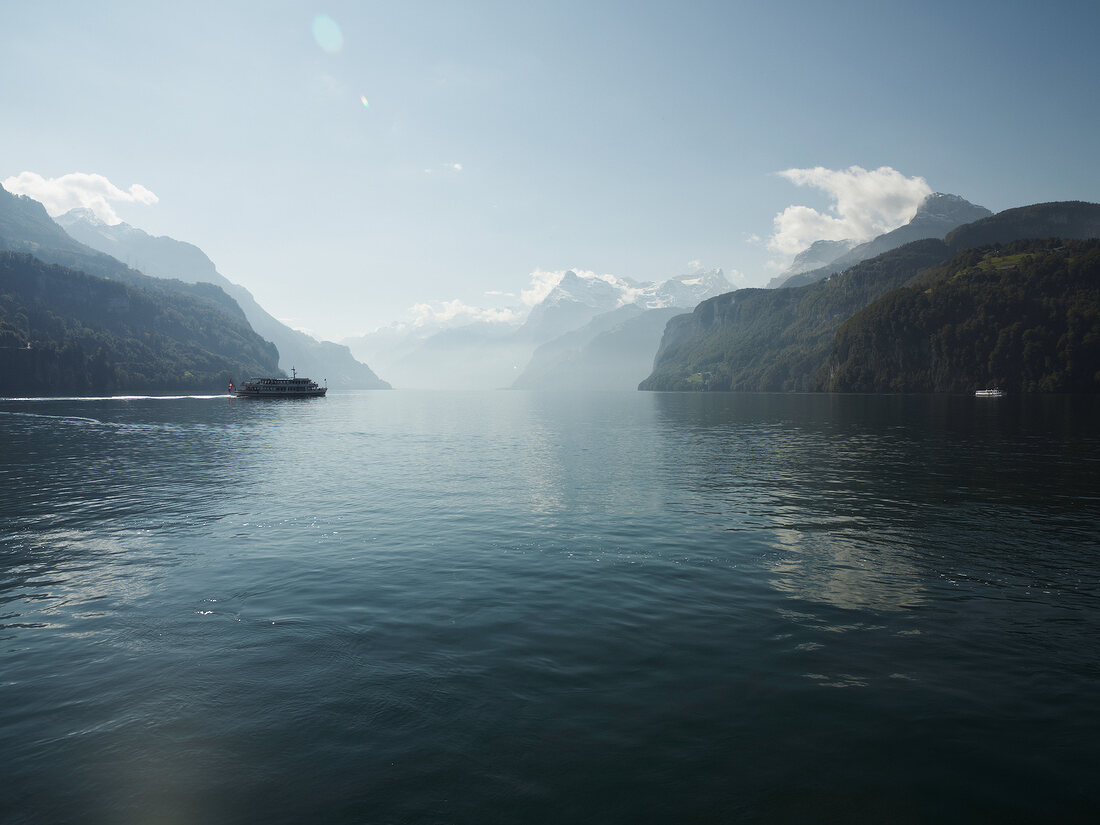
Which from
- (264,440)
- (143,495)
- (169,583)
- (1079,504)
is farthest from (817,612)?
(264,440)

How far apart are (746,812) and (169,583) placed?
24.1 meters

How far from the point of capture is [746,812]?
10.4 metres

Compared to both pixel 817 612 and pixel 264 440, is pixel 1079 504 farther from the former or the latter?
pixel 264 440

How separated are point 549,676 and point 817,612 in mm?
10816

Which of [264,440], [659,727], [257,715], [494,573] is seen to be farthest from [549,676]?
[264,440]

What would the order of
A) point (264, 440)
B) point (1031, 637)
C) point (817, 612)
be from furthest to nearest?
point (264, 440), point (817, 612), point (1031, 637)

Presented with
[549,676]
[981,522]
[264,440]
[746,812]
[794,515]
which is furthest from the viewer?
[264,440]

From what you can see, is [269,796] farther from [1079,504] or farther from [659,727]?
[1079,504]

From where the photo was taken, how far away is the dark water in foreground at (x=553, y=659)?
11102 millimetres

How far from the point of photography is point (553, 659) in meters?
16.6

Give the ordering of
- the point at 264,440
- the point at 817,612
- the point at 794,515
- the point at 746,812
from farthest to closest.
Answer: the point at 264,440
the point at 794,515
the point at 817,612
the point at 746,812

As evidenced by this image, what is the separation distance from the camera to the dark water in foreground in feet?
36.4

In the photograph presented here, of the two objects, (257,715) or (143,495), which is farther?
(143,495)

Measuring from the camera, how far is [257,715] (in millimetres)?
13719
